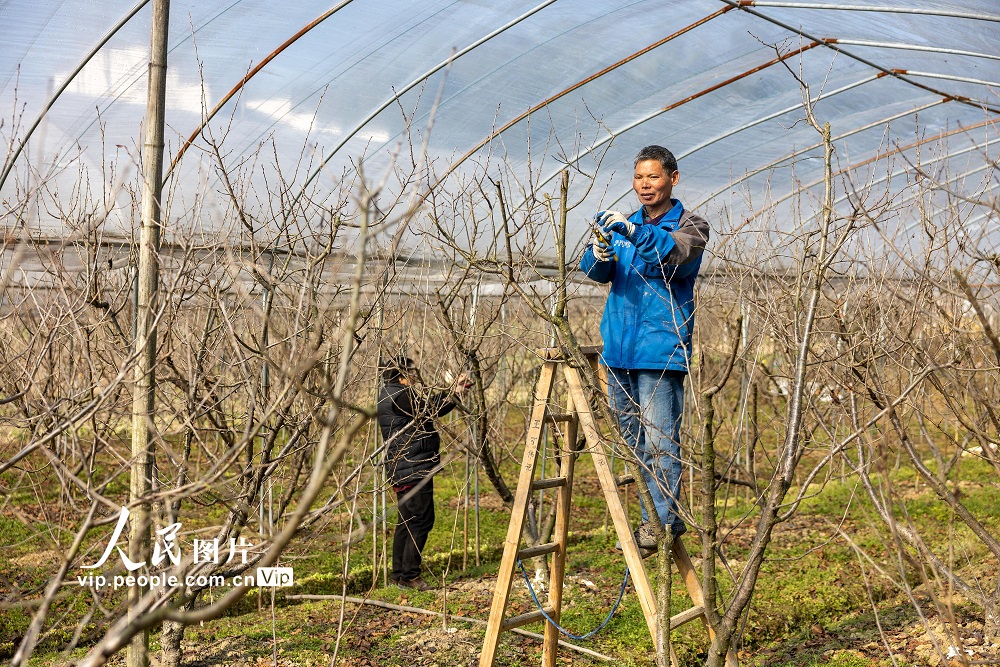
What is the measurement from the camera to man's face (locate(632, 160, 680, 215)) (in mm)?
3178

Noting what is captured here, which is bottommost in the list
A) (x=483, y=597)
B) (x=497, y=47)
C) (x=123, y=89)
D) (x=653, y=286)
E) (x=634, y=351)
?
(x=483, y=597)

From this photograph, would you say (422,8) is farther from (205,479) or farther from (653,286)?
(205,479)

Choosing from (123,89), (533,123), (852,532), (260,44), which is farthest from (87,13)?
(852,532)

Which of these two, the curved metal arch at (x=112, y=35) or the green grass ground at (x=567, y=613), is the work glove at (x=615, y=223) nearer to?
the green grass ground at (x=567, y=613)

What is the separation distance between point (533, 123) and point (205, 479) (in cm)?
546

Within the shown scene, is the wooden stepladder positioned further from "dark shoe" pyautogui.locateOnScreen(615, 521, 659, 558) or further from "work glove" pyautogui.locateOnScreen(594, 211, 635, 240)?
"work glove" pyautogui.locateOnScreen(594, 211, 635, 240)

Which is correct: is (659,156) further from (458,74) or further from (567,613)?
(458,74)

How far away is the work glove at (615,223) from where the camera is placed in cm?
286

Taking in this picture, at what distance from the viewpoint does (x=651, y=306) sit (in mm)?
3107

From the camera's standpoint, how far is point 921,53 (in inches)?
250

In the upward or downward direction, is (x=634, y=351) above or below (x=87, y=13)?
below

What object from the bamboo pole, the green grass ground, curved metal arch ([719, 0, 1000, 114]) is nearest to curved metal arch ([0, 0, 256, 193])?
the bamboo pole

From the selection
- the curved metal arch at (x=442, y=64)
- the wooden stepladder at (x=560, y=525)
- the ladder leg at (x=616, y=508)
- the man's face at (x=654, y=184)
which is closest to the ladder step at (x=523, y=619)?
the wooden stepladder at (x=560, y=525)

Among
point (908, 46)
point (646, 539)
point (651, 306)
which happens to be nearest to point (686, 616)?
point (646, 539)
